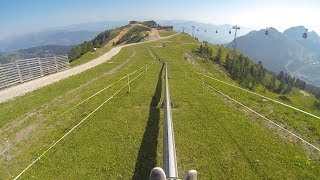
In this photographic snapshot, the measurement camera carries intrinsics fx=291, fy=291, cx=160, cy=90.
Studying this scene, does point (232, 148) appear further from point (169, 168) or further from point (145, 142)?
point (169, 168)

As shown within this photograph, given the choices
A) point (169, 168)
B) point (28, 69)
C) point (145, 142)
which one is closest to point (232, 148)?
point (145, 142)

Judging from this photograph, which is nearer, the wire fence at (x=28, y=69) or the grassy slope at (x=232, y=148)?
the grassy slope at (x=232, y=148)

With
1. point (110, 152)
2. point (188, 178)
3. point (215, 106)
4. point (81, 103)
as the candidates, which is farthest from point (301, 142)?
point (81, 103)

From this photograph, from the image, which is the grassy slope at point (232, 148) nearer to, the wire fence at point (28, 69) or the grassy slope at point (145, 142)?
the grassy slope at point (145, 142)

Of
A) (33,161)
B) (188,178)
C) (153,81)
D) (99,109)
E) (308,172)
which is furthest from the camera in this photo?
(153,81)

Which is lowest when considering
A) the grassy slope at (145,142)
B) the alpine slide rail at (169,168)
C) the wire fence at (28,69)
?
the wire fence at (28,69)

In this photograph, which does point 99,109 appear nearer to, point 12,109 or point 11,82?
point 12,109

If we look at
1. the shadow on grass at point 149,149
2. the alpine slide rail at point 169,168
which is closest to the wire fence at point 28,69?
the shadow on grass at point 149,149
